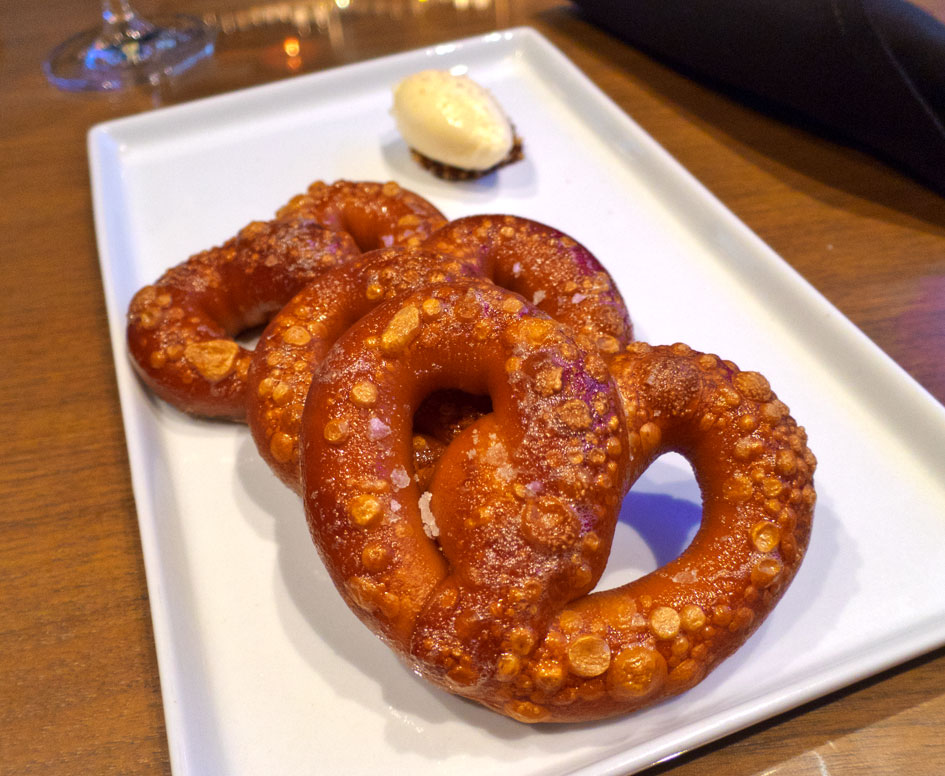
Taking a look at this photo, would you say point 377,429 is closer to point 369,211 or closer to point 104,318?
point 369,211

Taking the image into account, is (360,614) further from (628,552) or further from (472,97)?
(472,97)

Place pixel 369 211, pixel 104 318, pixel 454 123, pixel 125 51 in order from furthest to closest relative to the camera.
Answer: pixel 125 51 < pixel 454 123 < pixel 104 318 < pixel 369 211

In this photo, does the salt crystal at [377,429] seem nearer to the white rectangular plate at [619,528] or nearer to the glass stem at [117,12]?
the white rectangular plate at [619,528]

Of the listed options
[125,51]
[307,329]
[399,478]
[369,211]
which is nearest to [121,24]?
[125,51]

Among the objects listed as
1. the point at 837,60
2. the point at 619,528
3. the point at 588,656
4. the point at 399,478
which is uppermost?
the point at 837,60

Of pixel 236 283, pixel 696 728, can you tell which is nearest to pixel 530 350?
pixel 696 728

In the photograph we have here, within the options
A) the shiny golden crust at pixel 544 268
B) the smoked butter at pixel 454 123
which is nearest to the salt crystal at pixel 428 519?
the shiny golden crust at pixel 544 268
